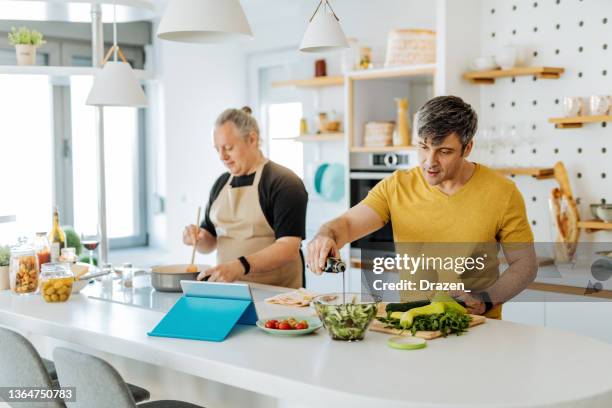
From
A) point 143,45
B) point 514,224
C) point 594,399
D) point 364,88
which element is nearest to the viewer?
point 594,399

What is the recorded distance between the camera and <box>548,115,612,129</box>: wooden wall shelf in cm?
409

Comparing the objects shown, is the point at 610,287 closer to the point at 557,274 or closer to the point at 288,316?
the point at 557,274

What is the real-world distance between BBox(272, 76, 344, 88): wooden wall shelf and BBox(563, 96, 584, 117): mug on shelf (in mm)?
1910

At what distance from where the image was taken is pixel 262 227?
3453 millimetres

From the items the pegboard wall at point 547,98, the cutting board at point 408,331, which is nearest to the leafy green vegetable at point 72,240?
the pegboard wall at point 547,98

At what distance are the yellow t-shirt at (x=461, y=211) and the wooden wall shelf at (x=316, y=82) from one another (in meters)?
3.01

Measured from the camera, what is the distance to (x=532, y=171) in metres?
4.43

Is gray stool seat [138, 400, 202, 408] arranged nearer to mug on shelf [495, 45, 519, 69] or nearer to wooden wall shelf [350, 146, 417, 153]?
wooden wall shelf [350, 146, 417, 153]

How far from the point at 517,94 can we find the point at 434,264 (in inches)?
90.0

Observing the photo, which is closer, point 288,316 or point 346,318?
point 346,318

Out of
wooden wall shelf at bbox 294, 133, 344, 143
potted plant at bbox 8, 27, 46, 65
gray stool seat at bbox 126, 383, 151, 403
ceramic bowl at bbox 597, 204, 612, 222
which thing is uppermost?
potted plant at bbox 8, 27, 46, 65

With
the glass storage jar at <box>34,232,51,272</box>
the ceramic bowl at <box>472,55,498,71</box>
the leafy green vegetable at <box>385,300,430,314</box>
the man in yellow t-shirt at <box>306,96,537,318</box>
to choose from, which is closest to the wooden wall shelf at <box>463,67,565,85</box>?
the ceramic bowl at <box>472,55,498,71</box>

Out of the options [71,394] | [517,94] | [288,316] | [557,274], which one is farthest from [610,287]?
[71,394]

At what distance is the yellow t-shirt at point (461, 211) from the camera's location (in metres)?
2.69
